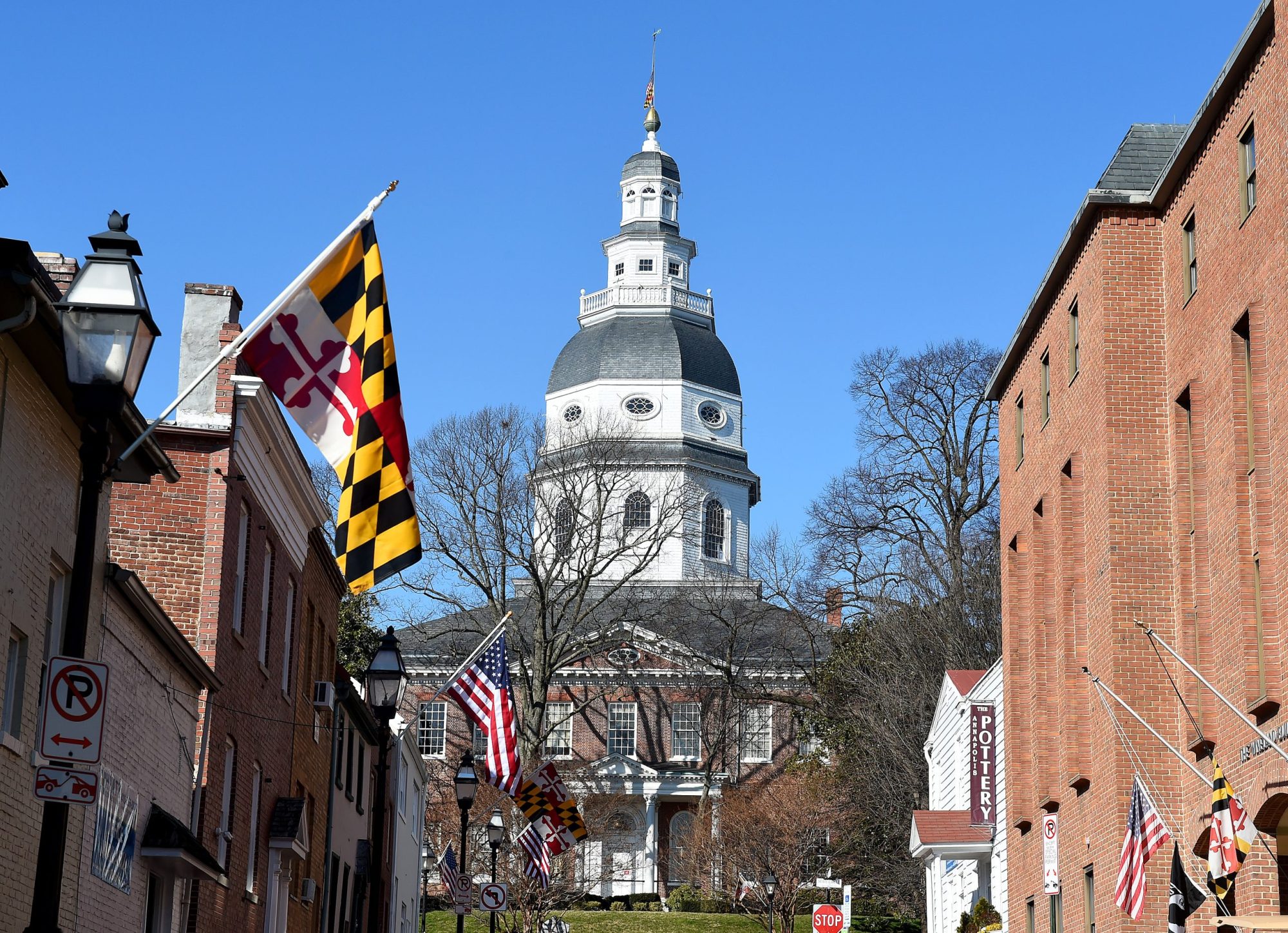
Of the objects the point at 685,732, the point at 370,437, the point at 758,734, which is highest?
the point at 685,732

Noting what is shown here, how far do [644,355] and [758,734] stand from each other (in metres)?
24.9

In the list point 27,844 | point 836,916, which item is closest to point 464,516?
point 836,916

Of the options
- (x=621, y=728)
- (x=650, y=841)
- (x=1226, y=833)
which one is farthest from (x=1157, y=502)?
(x=621, y=728)

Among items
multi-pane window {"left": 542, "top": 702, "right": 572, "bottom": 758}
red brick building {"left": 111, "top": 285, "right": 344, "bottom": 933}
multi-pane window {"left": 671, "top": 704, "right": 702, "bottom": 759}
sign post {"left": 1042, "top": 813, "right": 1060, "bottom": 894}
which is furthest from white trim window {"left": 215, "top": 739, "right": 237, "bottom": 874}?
multi-pane window {"left": 671, "top": 704, "right": 702, "bottom": 759}

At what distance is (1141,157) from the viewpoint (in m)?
25.7

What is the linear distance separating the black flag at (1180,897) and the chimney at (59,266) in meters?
13.3

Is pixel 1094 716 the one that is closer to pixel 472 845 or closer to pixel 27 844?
pixel 27 844

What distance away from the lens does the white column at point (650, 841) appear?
250ft

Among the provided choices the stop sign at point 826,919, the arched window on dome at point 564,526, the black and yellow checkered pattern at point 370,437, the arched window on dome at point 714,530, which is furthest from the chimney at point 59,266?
the arched window on dome at point 714,530

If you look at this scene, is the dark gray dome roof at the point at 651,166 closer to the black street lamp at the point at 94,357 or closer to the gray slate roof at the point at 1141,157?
the gray slate roof at the point at 1141,157

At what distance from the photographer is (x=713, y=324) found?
102375 mm

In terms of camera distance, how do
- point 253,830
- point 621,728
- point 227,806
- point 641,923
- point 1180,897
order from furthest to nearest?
point 621,728 → point 641,923 → point 253,830 → point 227,806 → point 1180,897

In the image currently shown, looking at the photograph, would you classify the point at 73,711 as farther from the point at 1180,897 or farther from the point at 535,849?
the point at 535,849

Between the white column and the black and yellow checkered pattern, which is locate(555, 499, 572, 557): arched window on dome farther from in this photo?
the black and yellow checkered pattern
